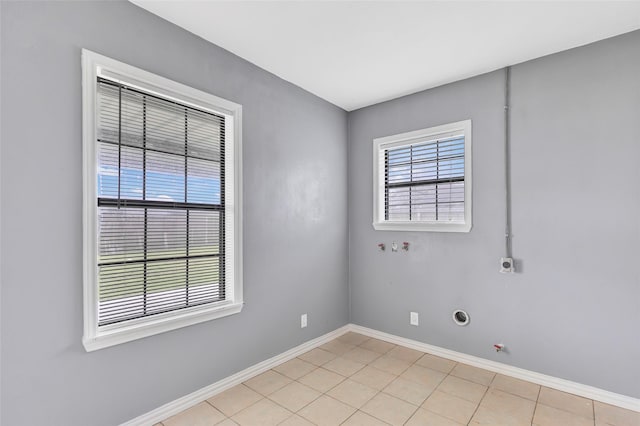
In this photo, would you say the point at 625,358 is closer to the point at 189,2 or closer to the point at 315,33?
Answer: the point at 315,33

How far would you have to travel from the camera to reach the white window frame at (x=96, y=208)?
173 centimetres

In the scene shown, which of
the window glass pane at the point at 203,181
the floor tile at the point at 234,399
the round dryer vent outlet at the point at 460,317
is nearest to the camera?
the floor tile at the point at 234,399

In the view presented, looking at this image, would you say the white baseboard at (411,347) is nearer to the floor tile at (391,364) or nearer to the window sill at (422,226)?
the floor tile at (391,364)

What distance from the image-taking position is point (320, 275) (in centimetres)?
337

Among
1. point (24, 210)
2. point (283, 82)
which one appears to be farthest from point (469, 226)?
point (24, 210)

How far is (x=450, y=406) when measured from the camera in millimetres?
2223

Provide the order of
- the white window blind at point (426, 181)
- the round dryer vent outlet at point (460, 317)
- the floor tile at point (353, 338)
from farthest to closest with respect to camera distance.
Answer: the floor tile at point (353, 338) → the white window blind at point (426, 181) → the round dryer vent outlet at point (460, 317)

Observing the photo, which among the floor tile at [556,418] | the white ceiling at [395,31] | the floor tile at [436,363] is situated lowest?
the floor tile at [436,363]

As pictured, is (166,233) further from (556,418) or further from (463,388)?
(556,418)

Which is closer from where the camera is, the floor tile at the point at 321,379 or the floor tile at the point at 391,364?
the floor tile at the point at 321,379

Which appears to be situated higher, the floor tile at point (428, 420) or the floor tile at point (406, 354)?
the floor tile at point (428, 420)

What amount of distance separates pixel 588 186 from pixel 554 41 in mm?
1110

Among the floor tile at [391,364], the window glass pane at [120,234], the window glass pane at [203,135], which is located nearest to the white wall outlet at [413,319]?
the floor tile at [391,364]

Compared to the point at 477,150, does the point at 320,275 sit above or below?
below
